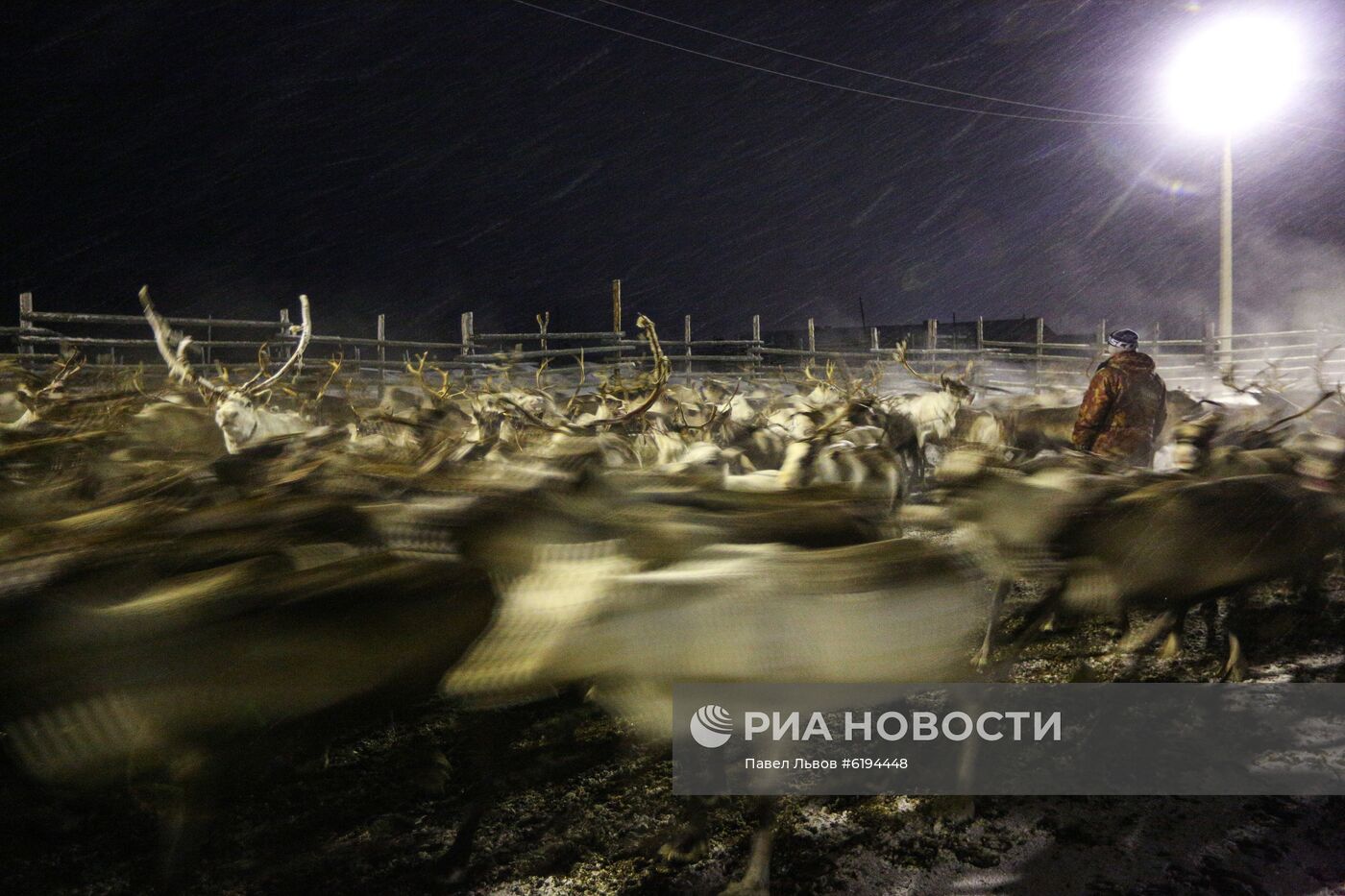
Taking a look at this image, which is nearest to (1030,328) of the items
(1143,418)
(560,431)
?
(1143,418)

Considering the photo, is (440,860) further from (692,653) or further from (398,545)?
(398,545)

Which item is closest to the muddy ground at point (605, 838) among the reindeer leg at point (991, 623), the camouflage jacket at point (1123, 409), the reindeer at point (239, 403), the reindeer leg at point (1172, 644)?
the reindeer leg at point (991, 623)

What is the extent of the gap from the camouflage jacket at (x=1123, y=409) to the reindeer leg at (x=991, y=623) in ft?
11.6

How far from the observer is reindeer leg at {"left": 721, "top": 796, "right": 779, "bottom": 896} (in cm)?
171

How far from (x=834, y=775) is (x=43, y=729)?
5.43 ft

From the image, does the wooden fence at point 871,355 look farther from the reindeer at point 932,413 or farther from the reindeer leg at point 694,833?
the reindeer leg at point 694,833

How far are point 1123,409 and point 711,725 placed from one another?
4661 millimetres

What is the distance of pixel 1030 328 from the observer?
3100 centimetres

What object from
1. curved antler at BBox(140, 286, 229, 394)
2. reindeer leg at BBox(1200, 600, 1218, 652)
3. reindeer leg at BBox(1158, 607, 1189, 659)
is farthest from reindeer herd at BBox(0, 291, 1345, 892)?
curved antler at BBox(140, 286, 229, 394)

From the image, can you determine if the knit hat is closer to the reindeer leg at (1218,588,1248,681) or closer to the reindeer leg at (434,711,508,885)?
the reindeer leg at (1218,588,1248,681)

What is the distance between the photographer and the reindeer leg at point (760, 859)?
5.61ft

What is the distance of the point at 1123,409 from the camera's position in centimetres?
511

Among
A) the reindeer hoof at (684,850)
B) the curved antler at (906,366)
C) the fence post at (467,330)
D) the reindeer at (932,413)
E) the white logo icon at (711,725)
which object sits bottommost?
the reindeer hoof at (684,850)

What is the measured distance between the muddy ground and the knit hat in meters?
3.93
